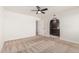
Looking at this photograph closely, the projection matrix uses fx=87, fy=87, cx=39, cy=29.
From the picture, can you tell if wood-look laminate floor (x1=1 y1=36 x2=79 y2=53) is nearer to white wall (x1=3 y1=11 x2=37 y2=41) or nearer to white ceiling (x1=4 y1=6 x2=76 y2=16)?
white wall (x1=3 y1=11 x2=37 y2=41)

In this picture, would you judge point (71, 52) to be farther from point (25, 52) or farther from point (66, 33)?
point (25, 52)

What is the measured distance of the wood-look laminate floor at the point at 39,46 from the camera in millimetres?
1703

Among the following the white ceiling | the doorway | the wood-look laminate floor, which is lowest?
the wood-look laminate floor

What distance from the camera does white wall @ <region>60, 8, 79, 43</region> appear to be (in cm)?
176

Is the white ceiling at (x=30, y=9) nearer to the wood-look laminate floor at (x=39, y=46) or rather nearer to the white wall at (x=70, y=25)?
the white wall at (x=70, y=25)

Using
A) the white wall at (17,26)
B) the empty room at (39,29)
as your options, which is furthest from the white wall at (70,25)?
the white wall at (17,26)

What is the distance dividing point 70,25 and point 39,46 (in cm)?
78

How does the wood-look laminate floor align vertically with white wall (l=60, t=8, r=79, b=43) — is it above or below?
below

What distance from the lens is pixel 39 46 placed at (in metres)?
1.79

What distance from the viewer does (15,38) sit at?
178 cm

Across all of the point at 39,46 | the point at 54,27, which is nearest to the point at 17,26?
the point at 39,46

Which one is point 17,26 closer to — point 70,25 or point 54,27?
point 54,27

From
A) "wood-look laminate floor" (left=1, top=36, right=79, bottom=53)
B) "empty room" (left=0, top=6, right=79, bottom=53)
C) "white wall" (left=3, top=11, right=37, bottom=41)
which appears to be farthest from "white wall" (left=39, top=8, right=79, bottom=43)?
"white wall" (left=3, top=11, right=37, bottom=41)

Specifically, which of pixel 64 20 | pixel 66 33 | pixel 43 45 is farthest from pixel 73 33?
pixel 43 45
